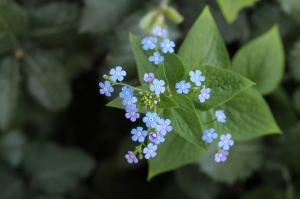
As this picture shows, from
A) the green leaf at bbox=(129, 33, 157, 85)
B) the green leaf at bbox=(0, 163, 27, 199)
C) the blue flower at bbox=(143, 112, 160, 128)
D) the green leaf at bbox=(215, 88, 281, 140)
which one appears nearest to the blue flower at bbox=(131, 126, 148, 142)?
the blue flower at bbox=(143, 112, 160, 128)

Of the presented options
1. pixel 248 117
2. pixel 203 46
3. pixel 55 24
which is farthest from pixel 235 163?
pixel 55 24

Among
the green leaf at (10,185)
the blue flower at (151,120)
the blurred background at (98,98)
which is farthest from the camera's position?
the green leaf at (10,185)

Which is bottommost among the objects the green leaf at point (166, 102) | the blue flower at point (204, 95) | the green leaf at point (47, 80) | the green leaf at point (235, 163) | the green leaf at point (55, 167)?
the green leaf at point (235, 163)

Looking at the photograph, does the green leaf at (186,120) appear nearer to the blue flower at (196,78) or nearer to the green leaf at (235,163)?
the blue flower at (196,78)

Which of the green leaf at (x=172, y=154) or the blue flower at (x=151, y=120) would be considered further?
the green leaf at (x=172, y=154)

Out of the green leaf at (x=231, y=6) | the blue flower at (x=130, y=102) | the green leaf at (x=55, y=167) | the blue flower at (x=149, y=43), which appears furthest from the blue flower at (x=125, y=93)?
the green leaf at (x=55, y=167)

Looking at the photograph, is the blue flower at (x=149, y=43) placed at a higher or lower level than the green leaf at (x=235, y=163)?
higher

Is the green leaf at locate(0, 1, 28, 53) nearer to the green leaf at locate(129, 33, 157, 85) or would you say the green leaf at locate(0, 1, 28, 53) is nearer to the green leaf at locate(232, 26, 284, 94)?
the green leaf at locate(129, 33, 157, 85)

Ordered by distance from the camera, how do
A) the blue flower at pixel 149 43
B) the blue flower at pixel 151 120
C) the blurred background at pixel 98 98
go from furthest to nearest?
the blurred background at pixel 98 98 → the blue flower at pixel 149 43 → the blue flower at pixel 151 120
